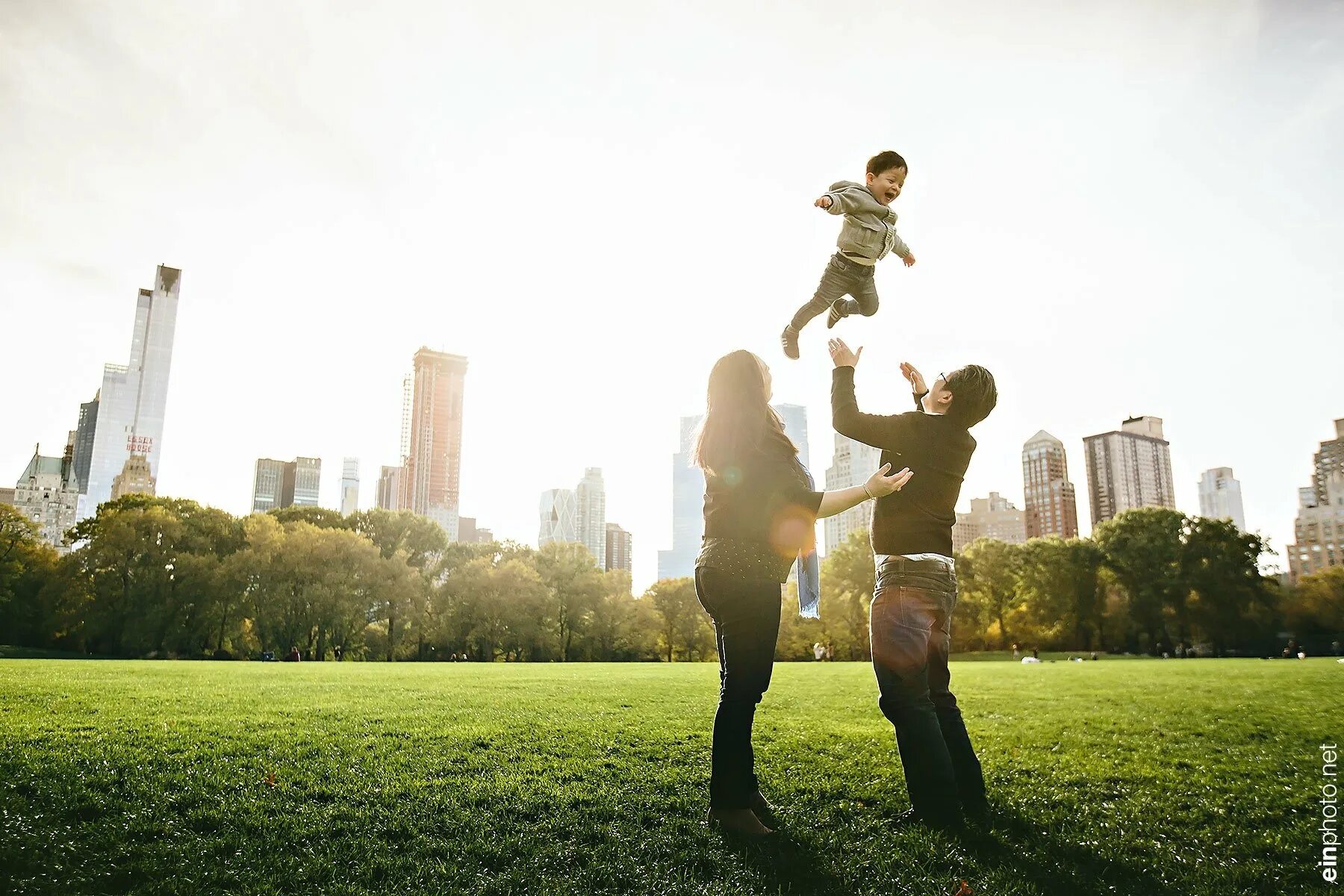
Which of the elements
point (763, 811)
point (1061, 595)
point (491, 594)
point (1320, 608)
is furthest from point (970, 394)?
point (1320, 608)

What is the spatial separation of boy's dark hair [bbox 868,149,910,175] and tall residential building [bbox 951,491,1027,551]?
156 meters

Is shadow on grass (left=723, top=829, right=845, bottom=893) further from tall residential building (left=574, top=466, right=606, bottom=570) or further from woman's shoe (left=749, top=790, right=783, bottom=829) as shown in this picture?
tall residential building (left=574, top=466, right=606, bottom=570)

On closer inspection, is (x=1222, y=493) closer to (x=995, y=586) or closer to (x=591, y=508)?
(x=995, y=586)

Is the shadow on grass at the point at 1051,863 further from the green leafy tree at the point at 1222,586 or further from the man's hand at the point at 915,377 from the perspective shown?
the green leafy tree at the point at 1222,586

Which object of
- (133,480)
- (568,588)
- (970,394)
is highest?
(133,480)

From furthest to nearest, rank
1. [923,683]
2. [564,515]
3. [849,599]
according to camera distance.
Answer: [564,515] → [849,599] → [923,683]

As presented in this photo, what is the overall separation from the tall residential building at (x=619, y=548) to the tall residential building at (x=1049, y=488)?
80.5m

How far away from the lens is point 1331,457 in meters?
54.5

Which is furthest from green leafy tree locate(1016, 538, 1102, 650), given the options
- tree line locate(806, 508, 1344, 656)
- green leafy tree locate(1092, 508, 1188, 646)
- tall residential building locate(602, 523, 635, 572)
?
tall residential building locate(602, 523, 635, 572)

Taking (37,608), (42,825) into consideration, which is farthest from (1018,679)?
(37,608)

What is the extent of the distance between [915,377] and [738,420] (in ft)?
5.37

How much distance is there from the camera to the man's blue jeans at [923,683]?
4336 millimetres

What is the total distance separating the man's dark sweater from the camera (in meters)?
4.76

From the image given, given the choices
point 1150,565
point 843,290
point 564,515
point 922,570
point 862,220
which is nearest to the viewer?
point 922,570
